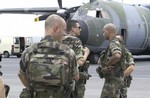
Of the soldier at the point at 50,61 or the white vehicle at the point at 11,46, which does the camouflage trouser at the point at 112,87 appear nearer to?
the soldier at the point at 50,61

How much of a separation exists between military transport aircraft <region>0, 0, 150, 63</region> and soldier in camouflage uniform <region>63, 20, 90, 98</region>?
13.6m

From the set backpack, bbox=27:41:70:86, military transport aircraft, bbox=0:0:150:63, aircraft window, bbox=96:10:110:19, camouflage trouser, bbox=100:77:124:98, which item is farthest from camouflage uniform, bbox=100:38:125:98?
aircraft window, bbox=96:10:110:19

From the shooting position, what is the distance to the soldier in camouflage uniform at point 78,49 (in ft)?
19.9

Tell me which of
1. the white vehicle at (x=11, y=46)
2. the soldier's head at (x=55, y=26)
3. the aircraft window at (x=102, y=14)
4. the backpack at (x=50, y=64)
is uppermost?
the soldier's head at (x=55, y=26)

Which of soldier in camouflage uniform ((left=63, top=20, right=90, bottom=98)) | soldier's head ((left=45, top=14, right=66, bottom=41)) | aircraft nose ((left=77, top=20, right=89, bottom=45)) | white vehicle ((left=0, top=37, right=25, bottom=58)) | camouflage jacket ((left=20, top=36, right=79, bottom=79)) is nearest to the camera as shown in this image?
soldier's head ((left=45, top=14, right=66, bottom=41))

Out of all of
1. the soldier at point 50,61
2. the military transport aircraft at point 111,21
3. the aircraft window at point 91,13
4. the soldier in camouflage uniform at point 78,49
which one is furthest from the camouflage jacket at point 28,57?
the aircraft window at point 91,13

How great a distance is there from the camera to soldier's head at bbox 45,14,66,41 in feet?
13.9

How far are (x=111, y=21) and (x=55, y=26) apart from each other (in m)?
17.7

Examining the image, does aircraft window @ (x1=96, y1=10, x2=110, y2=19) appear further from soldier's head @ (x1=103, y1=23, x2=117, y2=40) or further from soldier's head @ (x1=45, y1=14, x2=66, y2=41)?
soldier's head @ (x1=45, y1=14, x2=66, y2=41)

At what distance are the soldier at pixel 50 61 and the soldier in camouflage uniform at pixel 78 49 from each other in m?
1.57

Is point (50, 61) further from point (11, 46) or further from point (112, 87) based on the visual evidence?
point (11, 46)

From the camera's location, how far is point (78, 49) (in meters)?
6.10

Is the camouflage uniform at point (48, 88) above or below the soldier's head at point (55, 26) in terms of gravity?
below

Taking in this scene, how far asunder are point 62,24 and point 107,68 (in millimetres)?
2309
